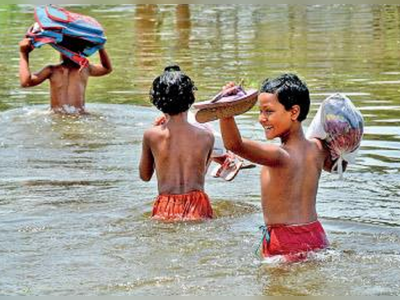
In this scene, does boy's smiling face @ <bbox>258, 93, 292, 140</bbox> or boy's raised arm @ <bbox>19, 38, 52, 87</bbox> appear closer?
boy's smiling face @ <bbox>258, 93, 292, 140</bbox>

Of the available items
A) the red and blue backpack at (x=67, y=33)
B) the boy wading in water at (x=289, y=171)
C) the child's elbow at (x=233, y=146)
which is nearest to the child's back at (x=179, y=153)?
the boy wading in water at (x=289, y=171)

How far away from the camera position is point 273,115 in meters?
6.01

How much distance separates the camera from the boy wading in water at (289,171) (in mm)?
6004

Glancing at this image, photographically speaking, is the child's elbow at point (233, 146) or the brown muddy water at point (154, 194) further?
the brown muddy water at point (154, 194)

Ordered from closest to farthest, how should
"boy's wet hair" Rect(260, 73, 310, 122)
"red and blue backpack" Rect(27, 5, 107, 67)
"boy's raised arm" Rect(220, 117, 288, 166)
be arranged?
"boy's raised arm" Rect(220, 117, 288, 166) → "boy's wet hair" Rect(260, 73, 310, 122) → "red and blue backpack" Rect(27, 5, 107, 67)

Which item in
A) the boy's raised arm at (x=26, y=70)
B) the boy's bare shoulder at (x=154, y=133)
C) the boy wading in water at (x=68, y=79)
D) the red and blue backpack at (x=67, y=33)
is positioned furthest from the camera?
the boy wading in water at (x=68, y=79)

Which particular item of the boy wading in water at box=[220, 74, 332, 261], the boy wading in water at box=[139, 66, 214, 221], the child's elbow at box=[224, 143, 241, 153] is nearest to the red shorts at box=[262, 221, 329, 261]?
the boy wading in water at box=[220, 74, 332, 261]

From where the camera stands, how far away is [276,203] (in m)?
6.16

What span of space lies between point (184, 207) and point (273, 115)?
1.46m

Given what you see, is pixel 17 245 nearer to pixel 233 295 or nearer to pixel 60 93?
pixel 233 295

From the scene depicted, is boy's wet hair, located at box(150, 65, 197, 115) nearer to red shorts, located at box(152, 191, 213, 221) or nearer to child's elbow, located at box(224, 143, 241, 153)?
red shorts, located at box(152, 191, 213, 221)

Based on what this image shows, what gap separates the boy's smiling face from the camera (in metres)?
6.00

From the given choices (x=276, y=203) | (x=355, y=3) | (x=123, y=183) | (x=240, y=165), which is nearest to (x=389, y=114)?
(x=123, y=183)

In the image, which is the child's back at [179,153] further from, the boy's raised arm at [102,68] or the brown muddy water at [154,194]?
the boy's raised arm at [102,68]
